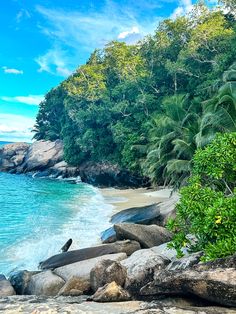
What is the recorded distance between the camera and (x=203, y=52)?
2509 cm

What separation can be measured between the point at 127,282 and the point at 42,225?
9687mm

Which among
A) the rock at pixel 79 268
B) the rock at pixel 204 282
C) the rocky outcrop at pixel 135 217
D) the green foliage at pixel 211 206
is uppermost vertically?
the green foliage at pixel 211 206

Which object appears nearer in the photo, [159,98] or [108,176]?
[159,98]

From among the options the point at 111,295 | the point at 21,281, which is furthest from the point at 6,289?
the point at 111,295

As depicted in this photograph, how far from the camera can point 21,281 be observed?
8.46 meters

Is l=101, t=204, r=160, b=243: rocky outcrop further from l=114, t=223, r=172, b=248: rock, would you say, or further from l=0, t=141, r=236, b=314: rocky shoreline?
l=114, t=223, r=172, b=248: rock

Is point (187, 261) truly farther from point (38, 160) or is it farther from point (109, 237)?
point (38, 160)

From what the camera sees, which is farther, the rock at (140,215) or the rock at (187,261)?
the rock at (140,215)

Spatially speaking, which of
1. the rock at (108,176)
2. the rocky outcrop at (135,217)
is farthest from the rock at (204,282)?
the rock at (108,176)

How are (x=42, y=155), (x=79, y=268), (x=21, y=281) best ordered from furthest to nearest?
1. (x=42, y=155)
2. (x=79, y=268)
3. (x=21, y=281)

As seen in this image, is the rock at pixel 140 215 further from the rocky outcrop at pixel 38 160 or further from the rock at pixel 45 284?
the rocky outcrop at pixel 38 160

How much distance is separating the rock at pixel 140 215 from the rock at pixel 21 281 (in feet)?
18.1

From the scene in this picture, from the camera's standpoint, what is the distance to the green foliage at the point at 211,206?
545 centimetres

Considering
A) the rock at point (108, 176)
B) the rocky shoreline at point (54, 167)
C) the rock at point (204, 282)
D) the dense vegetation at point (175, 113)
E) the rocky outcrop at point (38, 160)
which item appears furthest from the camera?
the rocky outcrop at point (38, 160)
